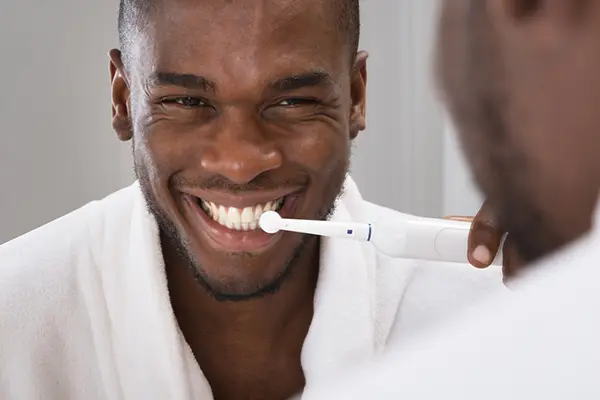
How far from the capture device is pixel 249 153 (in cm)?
68

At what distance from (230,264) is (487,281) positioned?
267 millimetres

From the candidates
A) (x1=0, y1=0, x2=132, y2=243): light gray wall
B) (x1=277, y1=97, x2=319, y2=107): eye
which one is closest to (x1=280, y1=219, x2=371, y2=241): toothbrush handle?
(x1=277, y1=97, x2=319, y2=107): eye

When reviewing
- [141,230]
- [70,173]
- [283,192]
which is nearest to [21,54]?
[70,173]

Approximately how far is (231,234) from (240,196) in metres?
0.06

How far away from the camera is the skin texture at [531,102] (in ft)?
0.53

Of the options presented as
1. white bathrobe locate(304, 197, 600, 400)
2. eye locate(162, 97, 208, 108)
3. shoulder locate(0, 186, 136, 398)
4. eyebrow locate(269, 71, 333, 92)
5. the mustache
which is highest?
white bathrobe locate(304, 197, 600, 400)

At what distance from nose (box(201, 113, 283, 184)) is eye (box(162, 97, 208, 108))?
0.04m

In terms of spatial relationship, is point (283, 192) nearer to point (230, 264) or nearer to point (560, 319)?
point (230, 264)

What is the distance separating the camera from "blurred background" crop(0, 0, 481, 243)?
96 centimetres

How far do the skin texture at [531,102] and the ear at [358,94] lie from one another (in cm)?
62

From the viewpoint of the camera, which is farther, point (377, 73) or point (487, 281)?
point (377, 73)

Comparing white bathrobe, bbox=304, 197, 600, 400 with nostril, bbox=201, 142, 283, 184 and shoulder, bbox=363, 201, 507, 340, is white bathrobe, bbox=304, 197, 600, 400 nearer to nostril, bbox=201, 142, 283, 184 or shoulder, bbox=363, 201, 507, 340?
nostril, bbox=201, 142, 283, 184

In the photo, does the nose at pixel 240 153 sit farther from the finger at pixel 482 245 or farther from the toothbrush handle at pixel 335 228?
the finger at pixel 482 245

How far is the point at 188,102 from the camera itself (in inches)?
28.0
